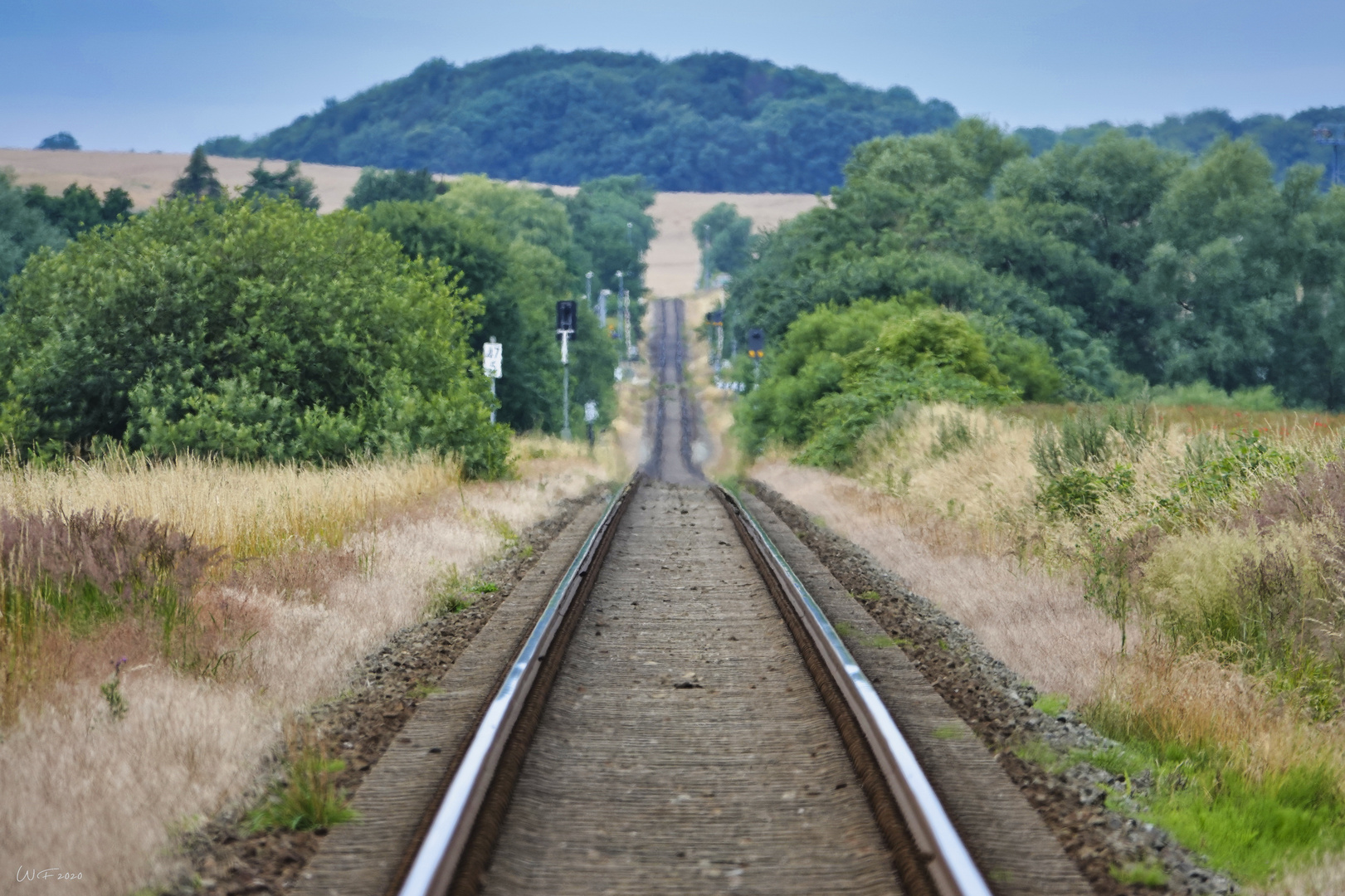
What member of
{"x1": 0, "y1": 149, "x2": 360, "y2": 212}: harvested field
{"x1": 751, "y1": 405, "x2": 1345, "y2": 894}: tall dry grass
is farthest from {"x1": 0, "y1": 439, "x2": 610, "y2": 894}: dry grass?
{"x1": 0, "y1": 149, "x2": 360, "y2": 212}: harvested field

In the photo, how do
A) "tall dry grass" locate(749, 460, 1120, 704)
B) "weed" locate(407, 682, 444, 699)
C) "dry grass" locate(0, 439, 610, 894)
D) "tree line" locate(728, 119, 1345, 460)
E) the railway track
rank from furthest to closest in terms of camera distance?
"tree line" locate(728, 119, 1345, 460) → "tall dry grass" locate(749, 460, 1120, 704) → "weed" locate(407, 682, 444, 699) → "dry grass" locate(0, 439, 610, 894) → the railway track

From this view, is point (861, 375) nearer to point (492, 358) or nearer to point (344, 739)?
point (492, 358)

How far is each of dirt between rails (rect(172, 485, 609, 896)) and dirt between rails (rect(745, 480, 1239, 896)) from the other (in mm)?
3406

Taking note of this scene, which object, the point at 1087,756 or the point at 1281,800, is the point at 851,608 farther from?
the point at 1281,800

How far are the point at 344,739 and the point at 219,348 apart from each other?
18.1 meters

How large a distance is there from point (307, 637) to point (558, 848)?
4.55 metres

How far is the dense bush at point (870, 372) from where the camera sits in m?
33.2

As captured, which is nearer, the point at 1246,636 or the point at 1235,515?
the point at 1246,636

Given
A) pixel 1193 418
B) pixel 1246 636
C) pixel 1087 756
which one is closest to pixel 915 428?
pixel 1193 418

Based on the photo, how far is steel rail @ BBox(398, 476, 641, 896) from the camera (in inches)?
180

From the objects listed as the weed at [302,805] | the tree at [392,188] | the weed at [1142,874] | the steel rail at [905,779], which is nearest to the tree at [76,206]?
the tree at [392,188]

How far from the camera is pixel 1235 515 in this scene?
10.9 m

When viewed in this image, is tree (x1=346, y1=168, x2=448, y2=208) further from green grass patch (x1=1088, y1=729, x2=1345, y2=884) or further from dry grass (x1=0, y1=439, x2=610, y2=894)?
green grass patch (x1=1088, y1=729, x2=1345, y2=884)

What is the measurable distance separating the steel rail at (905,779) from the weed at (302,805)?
2.52m
